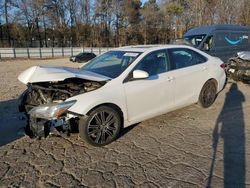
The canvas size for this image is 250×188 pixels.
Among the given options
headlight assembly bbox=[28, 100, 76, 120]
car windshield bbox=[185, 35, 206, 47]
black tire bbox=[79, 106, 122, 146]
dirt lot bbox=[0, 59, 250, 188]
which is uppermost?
car windshield bbox=[185, 35, 206, 47]

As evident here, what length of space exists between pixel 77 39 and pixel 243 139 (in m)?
48.2

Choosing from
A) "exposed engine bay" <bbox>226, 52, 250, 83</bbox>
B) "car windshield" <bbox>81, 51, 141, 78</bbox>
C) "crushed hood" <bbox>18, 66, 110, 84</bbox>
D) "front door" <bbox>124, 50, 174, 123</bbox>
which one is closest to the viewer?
"crushed hood" <bbox>18, 66, 110, 84</bbox>

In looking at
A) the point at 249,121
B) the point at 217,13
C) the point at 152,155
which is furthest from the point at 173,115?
the point at 217,13

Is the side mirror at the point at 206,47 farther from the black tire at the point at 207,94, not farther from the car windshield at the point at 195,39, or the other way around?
the black tire at the point at 207,94

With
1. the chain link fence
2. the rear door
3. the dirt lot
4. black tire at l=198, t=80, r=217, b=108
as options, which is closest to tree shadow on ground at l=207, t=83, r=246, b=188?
the dirt lot

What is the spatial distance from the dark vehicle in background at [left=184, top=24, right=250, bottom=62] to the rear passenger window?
17.5 ft

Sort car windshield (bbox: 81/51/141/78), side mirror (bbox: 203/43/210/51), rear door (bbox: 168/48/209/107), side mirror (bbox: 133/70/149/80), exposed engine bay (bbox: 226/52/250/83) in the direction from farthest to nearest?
side mirror (bbox: 203/43/210/51), exposed engine bay (bbox: 226/52/250/83), rear door (bbox: 168/48/209/107), car windshield (bbox: 81/51/141/78), side mirror (bbox: 133/70/149/80)

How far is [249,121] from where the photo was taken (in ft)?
15.8

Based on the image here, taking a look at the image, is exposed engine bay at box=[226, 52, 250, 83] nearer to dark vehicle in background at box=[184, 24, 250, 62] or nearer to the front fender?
dark vehicle in background at box=[184, 24, 250, 62]

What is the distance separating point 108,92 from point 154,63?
46.3 inches

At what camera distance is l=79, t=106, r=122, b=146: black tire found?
3.71 metres

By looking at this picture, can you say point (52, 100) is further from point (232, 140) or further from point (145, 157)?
point (232, 140)

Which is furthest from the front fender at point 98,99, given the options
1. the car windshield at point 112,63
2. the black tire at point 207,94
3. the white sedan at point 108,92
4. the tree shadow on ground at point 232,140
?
the black tire at point 207,94

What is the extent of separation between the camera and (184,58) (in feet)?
16.6
